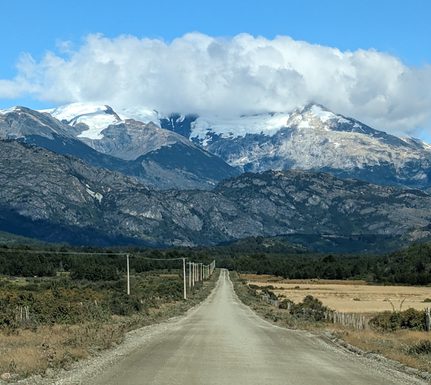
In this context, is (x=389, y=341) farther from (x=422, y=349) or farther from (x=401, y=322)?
(x=401, y=322)

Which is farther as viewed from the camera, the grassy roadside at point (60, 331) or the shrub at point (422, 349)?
the shrub at point (422, 349)

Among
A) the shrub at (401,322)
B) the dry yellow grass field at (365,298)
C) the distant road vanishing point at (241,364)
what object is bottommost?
the dry yellow grass field at (365,298)

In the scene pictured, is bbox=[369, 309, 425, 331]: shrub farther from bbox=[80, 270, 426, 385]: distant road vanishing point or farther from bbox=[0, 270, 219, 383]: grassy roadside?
→ bbox=[0, 270, 219, 383]: grassy roadside

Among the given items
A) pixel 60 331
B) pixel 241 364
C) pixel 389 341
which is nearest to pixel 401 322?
pixel 389 341

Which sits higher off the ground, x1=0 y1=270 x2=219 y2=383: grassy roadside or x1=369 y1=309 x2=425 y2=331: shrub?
x1=0 y1=270 x2=219 y2=383: grassy roadside

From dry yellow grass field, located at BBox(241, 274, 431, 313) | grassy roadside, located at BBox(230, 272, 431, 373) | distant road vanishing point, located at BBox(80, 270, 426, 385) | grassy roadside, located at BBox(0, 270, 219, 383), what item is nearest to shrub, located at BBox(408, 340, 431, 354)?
grassy roadside, located at BBox(230, 272, 431, 373)

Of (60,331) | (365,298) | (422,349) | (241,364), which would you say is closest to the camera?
(241,364)

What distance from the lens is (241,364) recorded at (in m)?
25.6

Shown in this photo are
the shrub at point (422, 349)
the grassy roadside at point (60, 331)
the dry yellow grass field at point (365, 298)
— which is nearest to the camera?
the grassy roadside at point (60, 331)

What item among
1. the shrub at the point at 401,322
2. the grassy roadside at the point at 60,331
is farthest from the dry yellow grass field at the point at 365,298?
the grassy roadside at the point at 60,331

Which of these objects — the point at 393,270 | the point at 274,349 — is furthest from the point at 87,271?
the point at 274,349

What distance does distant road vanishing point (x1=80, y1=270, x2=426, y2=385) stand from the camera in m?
21.7

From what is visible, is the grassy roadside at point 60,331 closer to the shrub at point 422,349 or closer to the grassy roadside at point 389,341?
the grassy roadside at point 389,341

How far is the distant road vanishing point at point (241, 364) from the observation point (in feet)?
71.2
